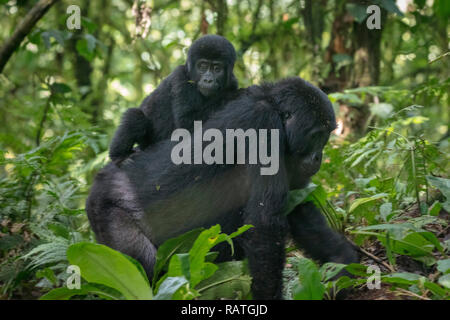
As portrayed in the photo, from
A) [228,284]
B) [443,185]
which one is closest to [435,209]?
[443,185]

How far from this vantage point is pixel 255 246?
2846 millimetres

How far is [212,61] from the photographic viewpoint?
4.09 metres

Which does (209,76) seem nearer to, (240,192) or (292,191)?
(240,192)

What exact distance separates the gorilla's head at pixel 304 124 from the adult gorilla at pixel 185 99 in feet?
2.05

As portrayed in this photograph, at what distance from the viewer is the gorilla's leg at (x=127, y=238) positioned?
3158 mm

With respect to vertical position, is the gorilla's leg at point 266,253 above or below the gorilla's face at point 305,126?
below

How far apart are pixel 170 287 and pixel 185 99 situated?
1853 millimetres

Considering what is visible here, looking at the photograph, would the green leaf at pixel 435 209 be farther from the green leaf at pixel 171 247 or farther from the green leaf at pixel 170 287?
the green leaf at pixel 170 287

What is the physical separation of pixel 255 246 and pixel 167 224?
77 cm

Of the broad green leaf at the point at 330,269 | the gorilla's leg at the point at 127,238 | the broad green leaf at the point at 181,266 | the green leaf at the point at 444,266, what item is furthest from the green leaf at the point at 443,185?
the gorilla's leg at the point at 127,238

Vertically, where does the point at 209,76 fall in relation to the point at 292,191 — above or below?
above

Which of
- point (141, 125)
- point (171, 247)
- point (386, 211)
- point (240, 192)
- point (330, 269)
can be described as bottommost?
point (330, 269)

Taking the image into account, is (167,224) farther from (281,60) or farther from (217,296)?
(281,60)
